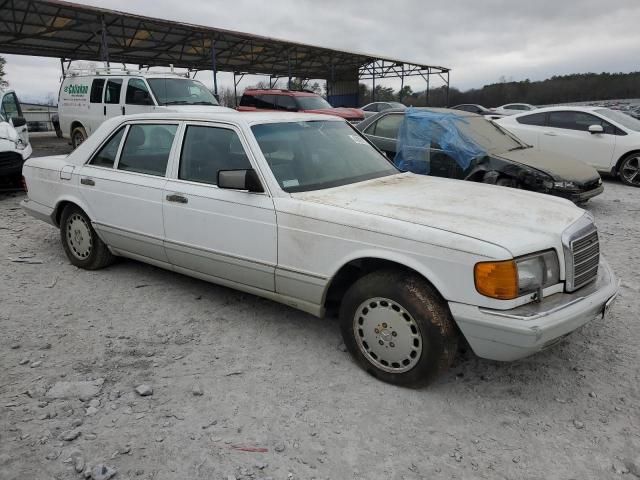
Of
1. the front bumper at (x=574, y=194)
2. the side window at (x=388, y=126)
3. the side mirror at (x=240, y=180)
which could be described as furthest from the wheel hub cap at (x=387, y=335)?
the side window at (x=388, y=126)

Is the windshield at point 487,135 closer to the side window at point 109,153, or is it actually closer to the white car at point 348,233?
the white car at point 348,233

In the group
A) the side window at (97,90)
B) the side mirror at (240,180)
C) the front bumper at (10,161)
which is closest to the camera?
the side mirror at (240,180)

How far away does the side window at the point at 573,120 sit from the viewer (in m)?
9.48

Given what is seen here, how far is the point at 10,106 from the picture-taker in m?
9.62

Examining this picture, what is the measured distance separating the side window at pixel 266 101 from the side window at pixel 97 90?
487 centimetres

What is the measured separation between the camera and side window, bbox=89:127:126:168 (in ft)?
14.5

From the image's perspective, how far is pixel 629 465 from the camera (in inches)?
89.5

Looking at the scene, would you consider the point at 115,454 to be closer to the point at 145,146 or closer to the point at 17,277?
the point at 145,146

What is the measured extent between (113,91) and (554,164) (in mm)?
9313

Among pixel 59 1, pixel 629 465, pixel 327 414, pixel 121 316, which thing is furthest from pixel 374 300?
pixel 59 1

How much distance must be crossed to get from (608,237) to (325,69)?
27.6 m

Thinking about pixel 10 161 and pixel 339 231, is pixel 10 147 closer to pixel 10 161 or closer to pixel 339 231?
pixel 10 161

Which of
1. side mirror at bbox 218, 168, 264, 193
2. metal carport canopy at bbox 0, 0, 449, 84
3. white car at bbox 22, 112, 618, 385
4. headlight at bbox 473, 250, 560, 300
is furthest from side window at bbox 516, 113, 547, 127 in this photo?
metal carport canopy at bbox 0, 0, 449, 84

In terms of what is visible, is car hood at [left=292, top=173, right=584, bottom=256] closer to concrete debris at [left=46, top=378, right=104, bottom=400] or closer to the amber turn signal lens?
the amber turn signal lens
